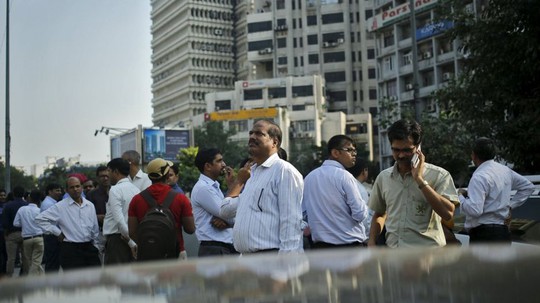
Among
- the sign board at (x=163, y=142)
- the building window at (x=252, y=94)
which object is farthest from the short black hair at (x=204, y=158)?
the building window at (x=252, y=94)

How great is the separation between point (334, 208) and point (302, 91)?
97216 mm

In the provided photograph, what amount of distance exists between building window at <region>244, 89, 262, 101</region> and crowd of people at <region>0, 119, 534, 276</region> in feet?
316

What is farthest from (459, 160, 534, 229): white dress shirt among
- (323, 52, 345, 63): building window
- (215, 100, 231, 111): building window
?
(215, 100, 231, 111): building window

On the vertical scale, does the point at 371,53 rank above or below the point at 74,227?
above

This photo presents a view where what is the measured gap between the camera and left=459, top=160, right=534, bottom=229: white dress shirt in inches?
245

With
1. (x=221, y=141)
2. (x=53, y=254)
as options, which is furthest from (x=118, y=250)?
(x=221, y=141)

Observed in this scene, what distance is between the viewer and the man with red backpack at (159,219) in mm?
6496

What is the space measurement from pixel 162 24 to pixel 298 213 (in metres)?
142

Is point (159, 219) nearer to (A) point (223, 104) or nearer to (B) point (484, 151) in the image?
(B) point (484, 151)

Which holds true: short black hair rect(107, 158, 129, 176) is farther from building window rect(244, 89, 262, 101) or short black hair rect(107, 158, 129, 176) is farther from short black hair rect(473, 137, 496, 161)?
building window rect(244, 89, 262, 101)

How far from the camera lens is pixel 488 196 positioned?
249 inches

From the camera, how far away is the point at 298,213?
4988 mm

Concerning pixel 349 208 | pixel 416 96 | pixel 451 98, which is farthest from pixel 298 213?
pixel 416 96

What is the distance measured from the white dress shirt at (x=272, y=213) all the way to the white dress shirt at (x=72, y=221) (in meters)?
4.57
